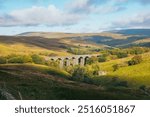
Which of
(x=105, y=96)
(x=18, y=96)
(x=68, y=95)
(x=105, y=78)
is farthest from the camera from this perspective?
(x=105, y=78)

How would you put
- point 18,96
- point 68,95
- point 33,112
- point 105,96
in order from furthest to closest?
point 105,96
point 68,95
point 18,96
point 33,112

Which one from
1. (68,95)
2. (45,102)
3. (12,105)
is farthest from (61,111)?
(68,95)

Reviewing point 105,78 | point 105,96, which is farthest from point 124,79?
point 105,96

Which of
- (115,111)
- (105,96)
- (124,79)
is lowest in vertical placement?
(124,79)

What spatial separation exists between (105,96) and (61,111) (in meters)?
29.4

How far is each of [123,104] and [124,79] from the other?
161936 mm

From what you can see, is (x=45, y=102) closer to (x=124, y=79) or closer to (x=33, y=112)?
(x=33, y=112)

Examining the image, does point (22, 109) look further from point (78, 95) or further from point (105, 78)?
point (105, 78)

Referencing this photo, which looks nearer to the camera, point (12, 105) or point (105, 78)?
point (12, 105)

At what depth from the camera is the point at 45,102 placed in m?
22.9

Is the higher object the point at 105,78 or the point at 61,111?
the point at 61,111

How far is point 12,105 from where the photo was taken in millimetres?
22531

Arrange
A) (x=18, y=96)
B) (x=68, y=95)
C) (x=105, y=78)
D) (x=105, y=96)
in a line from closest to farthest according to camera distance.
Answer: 1. (x=18, y=96)
2. (x=68, y=95)
3. (x=105, y=96)
4. (x=105, y=78)

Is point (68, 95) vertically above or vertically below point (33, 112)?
below
